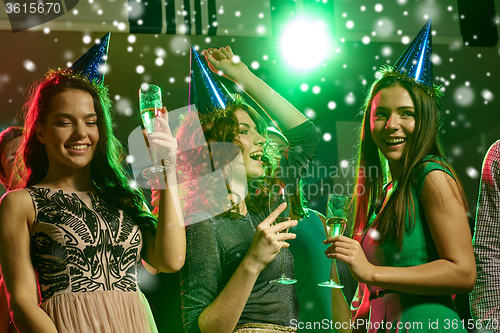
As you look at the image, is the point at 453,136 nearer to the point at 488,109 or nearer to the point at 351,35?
the point at 488,109

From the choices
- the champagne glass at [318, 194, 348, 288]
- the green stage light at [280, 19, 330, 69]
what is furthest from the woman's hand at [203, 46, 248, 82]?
the green stage light at [280, 19, 330, 69]

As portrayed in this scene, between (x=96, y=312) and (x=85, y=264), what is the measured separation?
0.51 feet

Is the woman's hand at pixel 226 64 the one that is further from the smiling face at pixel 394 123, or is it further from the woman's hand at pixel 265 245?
the woman's hand at pixel 265 245

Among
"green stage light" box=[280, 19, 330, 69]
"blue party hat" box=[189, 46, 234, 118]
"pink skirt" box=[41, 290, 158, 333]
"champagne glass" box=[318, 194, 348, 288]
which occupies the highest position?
"green stage light" box=[280, 19, 330, 69]

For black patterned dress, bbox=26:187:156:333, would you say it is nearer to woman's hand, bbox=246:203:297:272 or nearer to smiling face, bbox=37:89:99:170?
smiling face, bbox=37:89:99:170

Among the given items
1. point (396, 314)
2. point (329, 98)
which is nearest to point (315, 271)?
point (396, 314)

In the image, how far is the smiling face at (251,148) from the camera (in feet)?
5.57

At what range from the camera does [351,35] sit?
3.80 m

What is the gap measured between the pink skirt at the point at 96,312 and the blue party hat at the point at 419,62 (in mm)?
1418

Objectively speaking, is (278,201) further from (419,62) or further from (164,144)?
(419,62)

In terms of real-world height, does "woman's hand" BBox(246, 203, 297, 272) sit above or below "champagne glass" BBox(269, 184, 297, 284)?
below

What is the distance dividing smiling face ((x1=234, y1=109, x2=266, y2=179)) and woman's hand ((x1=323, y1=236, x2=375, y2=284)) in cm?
48

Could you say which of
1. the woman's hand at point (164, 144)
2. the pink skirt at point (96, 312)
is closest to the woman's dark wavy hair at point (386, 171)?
the woman's hand at point (164, 144)

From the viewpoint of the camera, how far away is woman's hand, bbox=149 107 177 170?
1326 millimetres
